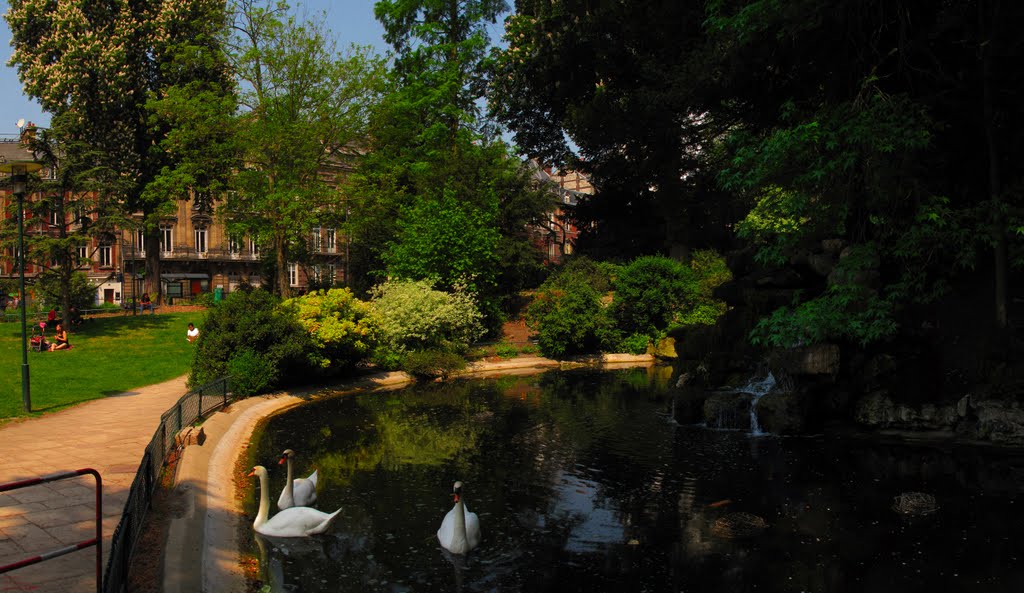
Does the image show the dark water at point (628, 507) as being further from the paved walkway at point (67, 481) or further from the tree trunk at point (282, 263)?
the tree trunk at point (282, 263)

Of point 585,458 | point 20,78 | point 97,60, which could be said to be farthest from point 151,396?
point 20,78

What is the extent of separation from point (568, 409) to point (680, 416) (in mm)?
3089

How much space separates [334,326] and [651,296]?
45.0 ft

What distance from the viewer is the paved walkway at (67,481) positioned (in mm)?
7237

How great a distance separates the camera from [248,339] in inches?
729

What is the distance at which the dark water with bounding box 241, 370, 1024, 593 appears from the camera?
8094 millimetres

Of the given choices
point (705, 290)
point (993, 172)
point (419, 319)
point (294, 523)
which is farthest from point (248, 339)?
point (705, 290)

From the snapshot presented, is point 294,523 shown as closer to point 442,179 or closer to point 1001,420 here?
point 1001,420

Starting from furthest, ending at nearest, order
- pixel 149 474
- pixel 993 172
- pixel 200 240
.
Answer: pixel 200 240 < pixel 993 172 < pixel 149 474

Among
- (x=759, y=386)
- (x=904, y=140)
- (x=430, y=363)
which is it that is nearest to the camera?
(x=904, y=140)

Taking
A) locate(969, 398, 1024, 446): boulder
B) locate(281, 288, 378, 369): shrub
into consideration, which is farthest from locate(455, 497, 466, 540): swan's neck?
locate(281, 288, 378, 369): shrub

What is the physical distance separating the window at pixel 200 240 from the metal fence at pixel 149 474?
169 feet

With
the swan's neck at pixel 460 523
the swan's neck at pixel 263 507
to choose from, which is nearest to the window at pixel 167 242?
the swan's neck at pixel 263 507

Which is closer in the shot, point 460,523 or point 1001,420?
point 460,523
